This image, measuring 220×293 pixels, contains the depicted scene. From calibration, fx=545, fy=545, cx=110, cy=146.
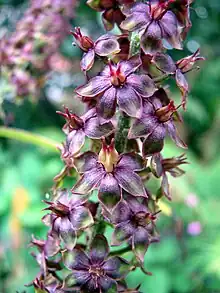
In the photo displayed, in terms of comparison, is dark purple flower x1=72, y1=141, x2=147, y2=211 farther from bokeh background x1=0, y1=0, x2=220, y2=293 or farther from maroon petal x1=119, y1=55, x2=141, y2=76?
bokeh background x1=0, y1=0, x2=220, y2=293

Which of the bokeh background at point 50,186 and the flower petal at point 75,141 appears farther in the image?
the bokeh background at point 50,186

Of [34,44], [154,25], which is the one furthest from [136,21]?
[34,44]

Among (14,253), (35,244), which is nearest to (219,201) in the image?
(14,253)

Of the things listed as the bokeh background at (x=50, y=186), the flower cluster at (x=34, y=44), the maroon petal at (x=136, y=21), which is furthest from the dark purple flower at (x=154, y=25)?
the flower cluster at (x=34, y=44)

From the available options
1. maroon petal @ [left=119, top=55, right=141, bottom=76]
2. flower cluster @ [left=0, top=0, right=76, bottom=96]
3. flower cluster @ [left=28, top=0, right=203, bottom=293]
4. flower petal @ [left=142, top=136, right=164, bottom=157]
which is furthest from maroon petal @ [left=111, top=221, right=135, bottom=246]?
flower cluster @ [left=0, top=0, right=76, bottom=96]

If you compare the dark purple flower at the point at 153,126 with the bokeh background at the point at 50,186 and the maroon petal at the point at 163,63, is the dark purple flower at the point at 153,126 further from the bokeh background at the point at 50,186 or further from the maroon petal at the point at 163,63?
the bokeh background at the point at 50,186
